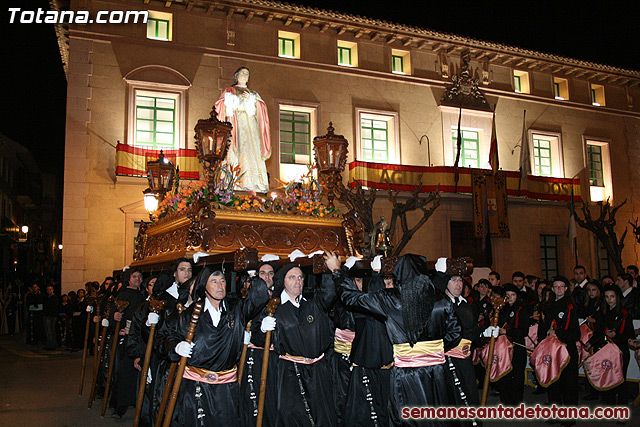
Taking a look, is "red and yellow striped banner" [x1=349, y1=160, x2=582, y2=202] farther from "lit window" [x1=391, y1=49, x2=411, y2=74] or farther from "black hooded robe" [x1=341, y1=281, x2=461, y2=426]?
"black hooded robe" [x1=341, y1=281, x2=461, y2=426]

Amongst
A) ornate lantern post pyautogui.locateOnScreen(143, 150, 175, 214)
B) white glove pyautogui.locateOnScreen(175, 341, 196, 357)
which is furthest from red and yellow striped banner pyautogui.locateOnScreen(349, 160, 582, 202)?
white glove pyautogui.locateOnScreen(175, 341, 196, 357)

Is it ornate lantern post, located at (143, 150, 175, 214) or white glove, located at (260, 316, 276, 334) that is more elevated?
ornate lantern post, located at (143, 150, 175, 214)

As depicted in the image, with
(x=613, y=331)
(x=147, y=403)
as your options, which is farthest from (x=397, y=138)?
(x=147, y=403)

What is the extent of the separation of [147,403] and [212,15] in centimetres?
1422

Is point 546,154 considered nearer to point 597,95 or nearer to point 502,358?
point 597,95

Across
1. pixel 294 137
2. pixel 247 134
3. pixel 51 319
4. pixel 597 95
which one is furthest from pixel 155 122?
pixel 597 95

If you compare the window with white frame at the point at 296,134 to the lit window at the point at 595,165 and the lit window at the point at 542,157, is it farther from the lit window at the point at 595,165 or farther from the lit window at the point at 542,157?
the lit window at the point at 595,165

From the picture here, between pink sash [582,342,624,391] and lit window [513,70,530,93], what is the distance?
1588 cm

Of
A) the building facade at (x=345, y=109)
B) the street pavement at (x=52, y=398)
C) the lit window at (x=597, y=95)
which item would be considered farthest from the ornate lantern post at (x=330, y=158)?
the lit window at (x=597, y=95)

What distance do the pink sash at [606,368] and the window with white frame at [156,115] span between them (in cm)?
1266

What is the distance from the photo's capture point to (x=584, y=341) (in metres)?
9.38

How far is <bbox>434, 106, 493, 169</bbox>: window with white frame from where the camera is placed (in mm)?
20422

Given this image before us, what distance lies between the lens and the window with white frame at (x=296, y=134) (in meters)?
18.4

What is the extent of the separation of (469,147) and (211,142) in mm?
15552
